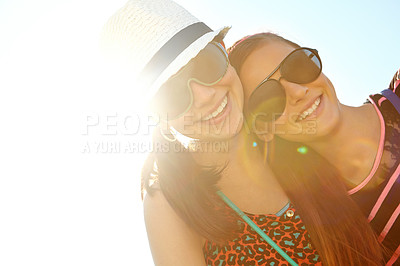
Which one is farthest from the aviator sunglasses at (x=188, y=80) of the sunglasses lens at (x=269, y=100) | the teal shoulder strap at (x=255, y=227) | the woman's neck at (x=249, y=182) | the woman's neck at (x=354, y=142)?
the woman's neck at (x=354, y=142)

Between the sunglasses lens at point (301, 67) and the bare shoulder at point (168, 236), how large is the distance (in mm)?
1203

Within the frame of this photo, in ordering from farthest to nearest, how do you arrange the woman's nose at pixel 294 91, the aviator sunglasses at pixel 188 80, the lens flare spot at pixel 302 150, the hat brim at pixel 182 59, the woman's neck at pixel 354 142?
1. the lens flare spot at pixel 302 150
2. the woman's neck at pixel 354 142
3. the woman's nose at pixel 294 91
4. the aviator sunglasses at pixel 188 80
5. the hat brim at pixel 182 59

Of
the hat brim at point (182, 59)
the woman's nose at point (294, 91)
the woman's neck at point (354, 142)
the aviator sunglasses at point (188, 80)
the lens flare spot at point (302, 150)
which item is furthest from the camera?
the lens flare spot at point (302, 150)

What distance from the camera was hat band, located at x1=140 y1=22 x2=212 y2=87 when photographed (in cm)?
177

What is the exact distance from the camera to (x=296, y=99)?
2.00 meters

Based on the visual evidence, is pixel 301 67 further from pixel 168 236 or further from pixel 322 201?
pixel 168 236

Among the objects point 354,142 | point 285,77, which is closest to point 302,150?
point 354,142

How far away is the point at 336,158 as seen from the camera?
223cm

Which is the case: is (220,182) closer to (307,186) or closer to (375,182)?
(307,186)

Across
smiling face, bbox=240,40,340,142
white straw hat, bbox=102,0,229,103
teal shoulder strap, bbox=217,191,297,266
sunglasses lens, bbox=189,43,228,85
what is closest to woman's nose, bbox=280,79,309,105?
smiling face, bbox=240,40,340,142

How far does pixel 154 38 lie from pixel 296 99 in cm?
100

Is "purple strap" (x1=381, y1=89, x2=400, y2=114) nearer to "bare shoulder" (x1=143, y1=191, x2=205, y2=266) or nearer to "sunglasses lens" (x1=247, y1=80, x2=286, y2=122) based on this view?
"sunglasses lens" (x1=247, y1=80, x2=286, y2=122)

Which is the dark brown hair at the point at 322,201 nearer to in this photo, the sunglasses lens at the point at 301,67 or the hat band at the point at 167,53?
the sunglasses lens at the point at 301,67

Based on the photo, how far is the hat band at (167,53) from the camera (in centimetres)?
177
